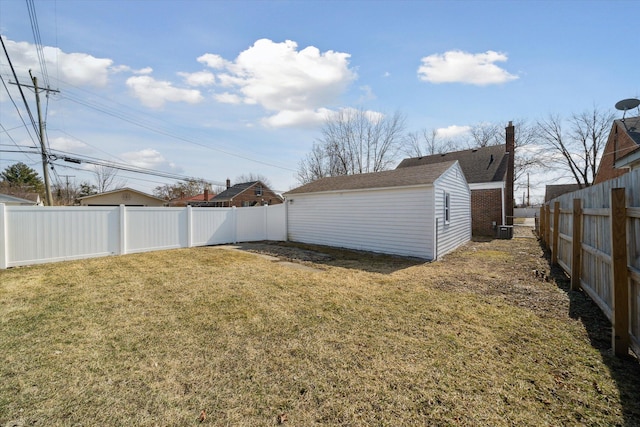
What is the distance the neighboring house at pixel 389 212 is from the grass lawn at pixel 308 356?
11.8 ft

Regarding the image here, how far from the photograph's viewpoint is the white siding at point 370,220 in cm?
957

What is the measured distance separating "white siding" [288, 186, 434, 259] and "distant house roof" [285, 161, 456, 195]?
231mm

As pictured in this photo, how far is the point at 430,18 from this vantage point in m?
8.47

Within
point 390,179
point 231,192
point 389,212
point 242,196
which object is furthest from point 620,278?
point 231,192

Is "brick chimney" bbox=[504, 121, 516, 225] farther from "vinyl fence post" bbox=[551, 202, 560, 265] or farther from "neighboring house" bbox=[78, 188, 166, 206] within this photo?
"neighboring house" bbox=[78, 188, 166, 206]

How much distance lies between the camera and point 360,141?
2816 centimetres

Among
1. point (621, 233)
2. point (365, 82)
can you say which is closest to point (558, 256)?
point (621, 233)

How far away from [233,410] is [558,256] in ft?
29.9

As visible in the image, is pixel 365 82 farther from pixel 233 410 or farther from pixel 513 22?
pixel 233 410

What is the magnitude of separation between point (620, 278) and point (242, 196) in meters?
37.6

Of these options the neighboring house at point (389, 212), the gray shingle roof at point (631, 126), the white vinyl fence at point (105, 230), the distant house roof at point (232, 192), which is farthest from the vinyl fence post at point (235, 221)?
the distant house roof at point (232, 192)

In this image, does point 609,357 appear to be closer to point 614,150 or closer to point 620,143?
point 620,143

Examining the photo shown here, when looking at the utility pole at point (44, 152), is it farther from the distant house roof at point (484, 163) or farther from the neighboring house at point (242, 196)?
the distant house roof at point (484, 163)

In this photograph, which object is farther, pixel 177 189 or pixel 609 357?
pixel 177 189
